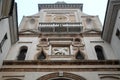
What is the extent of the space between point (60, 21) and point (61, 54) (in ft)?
27.8

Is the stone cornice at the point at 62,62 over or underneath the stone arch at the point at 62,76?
over

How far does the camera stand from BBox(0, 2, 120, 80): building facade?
587 inches

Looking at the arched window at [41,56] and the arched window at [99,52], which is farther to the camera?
the arched window at [99,52]

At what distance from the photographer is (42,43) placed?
19.2 metres

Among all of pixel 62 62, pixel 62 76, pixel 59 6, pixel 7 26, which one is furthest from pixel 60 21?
pixel 62 76

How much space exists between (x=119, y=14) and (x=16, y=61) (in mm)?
7782

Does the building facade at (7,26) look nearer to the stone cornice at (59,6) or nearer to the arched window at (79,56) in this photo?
the arched window at (79,56)

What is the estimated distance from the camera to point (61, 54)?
17688 mm

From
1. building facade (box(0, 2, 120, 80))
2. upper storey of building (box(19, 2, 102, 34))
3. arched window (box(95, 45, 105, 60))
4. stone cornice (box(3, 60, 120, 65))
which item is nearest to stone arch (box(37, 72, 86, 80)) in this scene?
building facade (box(0, 2, 120, 80))

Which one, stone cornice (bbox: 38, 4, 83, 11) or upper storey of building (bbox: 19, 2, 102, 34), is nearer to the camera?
upper storey of building (bbox: 19, 2, 102, 34)

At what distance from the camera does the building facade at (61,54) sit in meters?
14.9

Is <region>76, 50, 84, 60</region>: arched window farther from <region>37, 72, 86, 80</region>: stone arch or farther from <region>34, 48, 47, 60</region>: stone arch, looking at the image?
<region>37, 72, 86, 80</region>: stone arch

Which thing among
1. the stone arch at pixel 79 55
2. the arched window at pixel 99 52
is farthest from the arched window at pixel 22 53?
the arched window at pixel 99 52

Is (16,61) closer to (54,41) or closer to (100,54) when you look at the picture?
(54,41)
